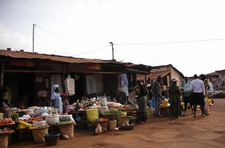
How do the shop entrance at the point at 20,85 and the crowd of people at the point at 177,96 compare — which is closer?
the crowd of people at the point at 177,96

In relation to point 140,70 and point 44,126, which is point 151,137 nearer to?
point 44,126

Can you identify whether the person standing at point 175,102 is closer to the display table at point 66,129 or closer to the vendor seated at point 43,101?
the display table at point 66,129

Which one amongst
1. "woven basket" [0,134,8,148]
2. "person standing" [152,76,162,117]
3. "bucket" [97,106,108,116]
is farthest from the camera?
"person standing" [152,76,162,117]

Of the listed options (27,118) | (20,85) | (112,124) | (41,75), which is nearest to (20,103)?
(20,85)

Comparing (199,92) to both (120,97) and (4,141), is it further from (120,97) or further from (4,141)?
(4,141)

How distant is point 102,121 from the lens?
263 inches

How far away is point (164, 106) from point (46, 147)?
6.31m

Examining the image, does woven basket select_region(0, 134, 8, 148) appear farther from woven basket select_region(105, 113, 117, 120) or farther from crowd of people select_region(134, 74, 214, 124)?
crowd of people select_region(134, 74, 214, 124)

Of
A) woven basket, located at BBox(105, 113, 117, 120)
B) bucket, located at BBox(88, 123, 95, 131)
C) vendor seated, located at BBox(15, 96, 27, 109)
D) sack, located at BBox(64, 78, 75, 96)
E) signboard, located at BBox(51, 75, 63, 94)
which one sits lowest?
bucket, located at BBox(88, 123, 95, 131)

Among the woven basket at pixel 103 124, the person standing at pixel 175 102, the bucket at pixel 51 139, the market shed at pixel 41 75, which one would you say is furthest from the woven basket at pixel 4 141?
the person standing at pixel 175 102

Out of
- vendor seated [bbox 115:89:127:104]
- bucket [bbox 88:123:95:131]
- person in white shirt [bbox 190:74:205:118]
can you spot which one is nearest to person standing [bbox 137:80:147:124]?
bucket [bbox 88:123:95:131]

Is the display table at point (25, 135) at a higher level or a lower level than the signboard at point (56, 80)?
lower

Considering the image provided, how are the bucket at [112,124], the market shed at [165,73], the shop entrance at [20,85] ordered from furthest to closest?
1. the market shed at [165,73]
2. the shop entrance at [20,85]
3. the bucket at [112,124]

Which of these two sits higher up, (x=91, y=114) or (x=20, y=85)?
(x=20, y=85)
